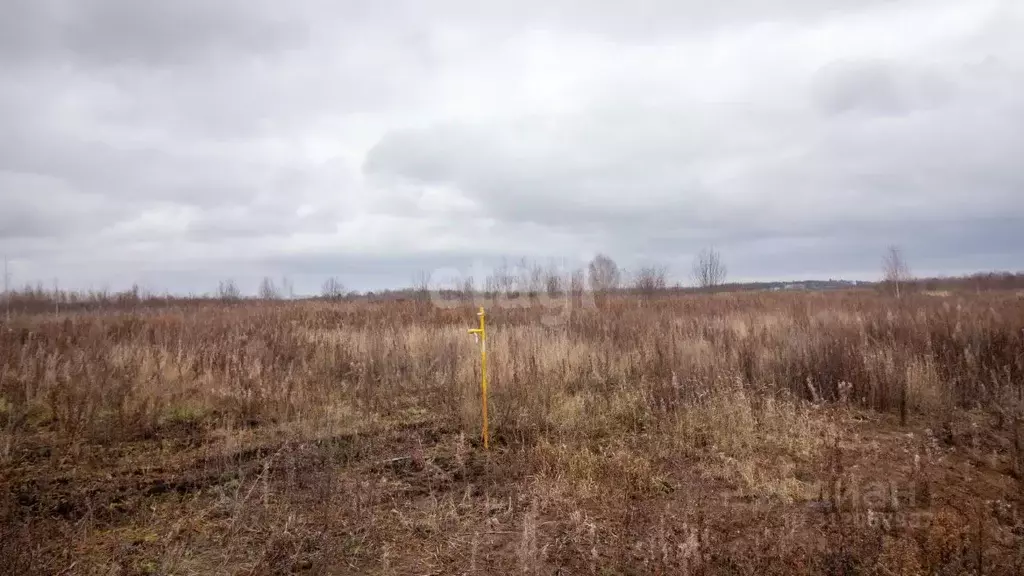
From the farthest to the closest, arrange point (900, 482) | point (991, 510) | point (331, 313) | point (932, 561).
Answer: point (331, 313) → point (900, 482) → point (991, 510) → point (932, 561)

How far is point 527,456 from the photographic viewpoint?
16.4 ft

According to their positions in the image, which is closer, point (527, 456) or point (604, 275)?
point (527, 456)

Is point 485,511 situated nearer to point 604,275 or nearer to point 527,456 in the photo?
point 527,456

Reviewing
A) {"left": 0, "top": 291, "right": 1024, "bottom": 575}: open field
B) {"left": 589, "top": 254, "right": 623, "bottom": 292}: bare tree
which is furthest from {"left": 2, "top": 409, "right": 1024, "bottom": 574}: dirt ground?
{"left": 589, "top": 254, "right": 623, "bottom": 292}: bare tree

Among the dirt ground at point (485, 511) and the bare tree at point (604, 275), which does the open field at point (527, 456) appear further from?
the bare tree at point (604, 275)

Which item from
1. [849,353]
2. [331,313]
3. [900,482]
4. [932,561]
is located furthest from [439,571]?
[331,313]

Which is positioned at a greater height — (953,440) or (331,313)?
(331,313)

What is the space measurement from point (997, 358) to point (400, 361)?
8.74 m

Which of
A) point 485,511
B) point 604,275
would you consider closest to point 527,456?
point 485,511

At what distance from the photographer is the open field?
335cm

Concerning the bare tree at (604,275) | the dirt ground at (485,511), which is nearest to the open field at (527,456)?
the dirt ground at (485,511)

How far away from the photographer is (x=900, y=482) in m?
4.46

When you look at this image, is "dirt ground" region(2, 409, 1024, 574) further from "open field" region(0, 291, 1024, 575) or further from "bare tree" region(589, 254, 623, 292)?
"bare tree" region(589, 254, 623, 292)

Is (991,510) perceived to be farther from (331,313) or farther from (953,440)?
(331,313)
